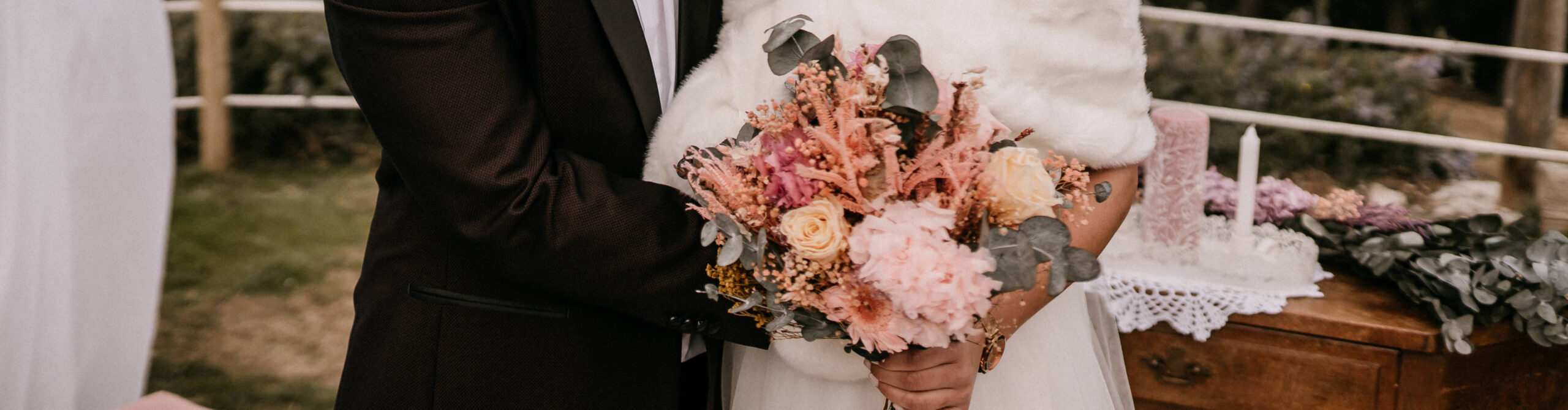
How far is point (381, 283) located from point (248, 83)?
5.35 metres

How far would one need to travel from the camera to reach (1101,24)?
126 centimetres

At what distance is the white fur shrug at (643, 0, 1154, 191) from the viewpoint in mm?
1208

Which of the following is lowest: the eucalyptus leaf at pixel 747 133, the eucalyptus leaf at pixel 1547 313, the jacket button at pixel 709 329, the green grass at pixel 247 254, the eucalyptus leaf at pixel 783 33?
the green grass at pixel 247 254

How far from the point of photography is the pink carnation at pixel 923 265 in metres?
0.99

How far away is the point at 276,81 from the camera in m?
5.98

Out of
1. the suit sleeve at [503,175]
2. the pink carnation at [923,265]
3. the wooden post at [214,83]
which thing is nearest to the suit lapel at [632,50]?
the suit sleeve at [503,175]

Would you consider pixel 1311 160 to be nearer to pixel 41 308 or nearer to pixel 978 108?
pixel 978 108

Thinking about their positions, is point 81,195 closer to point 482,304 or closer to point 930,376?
point 482,304

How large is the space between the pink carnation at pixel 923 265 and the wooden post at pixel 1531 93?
3.70 meters

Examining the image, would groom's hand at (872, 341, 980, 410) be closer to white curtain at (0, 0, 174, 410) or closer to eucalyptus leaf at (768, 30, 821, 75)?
eucalyptus leaf at (768, 30, 821, 75)

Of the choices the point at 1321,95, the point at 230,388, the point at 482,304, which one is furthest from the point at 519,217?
the point at 1321,95

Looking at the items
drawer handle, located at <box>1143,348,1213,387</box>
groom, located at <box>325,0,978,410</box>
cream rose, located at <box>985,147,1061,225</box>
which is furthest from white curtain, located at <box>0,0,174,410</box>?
drawer handle, located at <box>1143,348,1213,387</box>

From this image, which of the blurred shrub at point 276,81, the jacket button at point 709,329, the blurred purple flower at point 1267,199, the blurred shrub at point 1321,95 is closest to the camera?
the jacket button at point 709,329

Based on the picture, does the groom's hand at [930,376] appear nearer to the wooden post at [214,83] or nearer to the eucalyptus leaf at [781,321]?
the eucalyptus leaf at [781,321]
